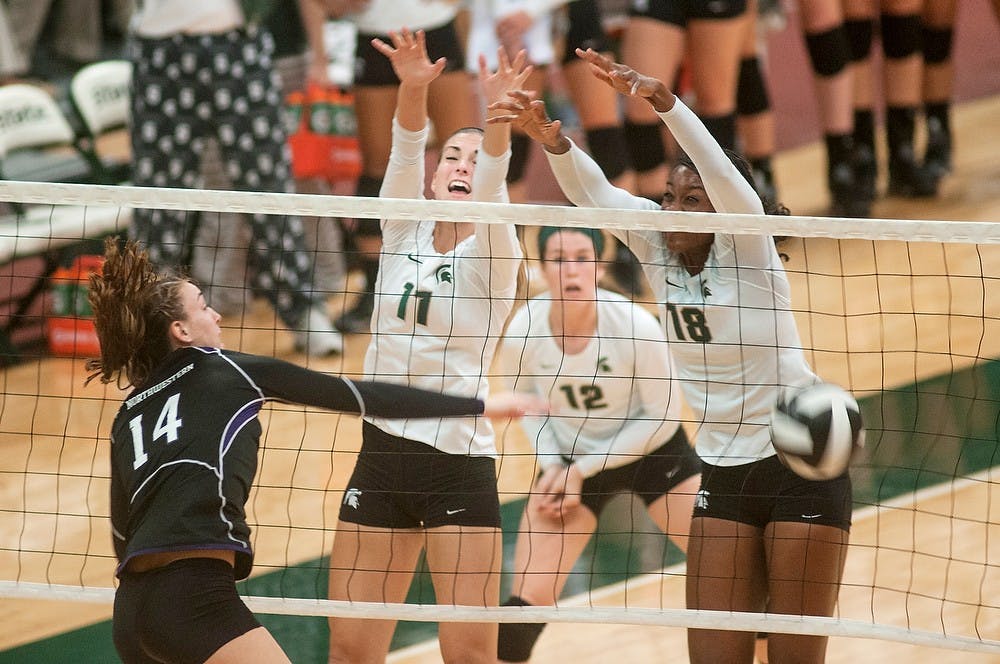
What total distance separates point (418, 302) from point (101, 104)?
168 inches

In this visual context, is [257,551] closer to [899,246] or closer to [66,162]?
[66,162]

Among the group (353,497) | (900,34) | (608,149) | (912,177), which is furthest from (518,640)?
(900,34)

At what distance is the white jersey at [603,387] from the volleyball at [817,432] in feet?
3.16

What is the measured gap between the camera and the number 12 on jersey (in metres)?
3.79

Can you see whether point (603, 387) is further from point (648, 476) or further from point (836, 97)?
point (836, 97)

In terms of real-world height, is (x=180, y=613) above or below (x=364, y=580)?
above

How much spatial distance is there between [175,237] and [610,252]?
2.41 m

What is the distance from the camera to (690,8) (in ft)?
Result: 21.9

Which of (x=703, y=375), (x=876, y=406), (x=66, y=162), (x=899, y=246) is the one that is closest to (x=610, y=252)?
(x=899, y=246)

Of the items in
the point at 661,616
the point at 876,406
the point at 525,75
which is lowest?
the point at 876,406

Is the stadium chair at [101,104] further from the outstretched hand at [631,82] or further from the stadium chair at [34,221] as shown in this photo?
the outstretched hand at [631,82]

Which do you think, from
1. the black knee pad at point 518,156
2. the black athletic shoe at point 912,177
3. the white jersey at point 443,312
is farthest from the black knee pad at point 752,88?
the white jersey at point 443,312

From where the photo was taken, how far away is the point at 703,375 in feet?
11.9

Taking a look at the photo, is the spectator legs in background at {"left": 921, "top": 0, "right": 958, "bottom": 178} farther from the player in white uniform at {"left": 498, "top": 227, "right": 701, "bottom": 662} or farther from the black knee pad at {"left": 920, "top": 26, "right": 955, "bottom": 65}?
the player in white uniform at {"left": 498, "top": 227, "right": 701, "bottom": 662}
